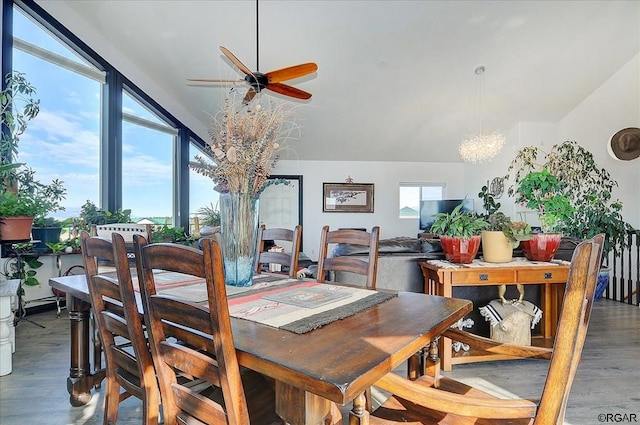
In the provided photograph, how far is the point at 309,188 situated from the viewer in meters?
7.71

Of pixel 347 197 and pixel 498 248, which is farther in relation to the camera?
pixel 347 197

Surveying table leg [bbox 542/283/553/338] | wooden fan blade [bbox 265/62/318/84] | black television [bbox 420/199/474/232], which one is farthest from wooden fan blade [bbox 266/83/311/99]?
black television [bbox 420/199/474/232]

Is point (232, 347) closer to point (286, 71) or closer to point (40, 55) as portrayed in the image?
point (286, 71)

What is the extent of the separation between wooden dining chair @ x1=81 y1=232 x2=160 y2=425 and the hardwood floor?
582 millimetres

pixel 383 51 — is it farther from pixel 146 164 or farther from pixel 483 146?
pixel 146 164

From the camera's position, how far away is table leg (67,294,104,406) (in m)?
1.85

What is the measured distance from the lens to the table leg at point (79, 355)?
1848mm

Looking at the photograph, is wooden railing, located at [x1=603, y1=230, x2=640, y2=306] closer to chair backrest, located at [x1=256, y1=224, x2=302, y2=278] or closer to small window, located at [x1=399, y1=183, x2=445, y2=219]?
small window, located at [x1=399, y1=183, x2=445, y2=219]

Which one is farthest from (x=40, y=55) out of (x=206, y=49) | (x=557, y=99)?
(x=557, y=99)

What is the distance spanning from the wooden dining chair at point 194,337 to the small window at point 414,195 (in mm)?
7144

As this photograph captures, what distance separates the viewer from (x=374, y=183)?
7.85 meters

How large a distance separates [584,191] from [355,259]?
5.31 meters

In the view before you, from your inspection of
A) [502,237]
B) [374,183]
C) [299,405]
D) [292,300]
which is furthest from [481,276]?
[374,183]

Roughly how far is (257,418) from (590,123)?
23.5 ft
